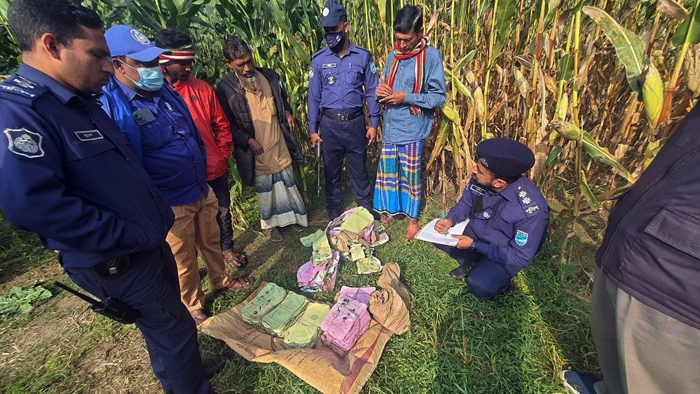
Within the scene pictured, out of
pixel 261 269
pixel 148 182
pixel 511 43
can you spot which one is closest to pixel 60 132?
pixel 148 182

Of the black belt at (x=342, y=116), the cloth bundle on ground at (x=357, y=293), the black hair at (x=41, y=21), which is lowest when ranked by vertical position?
the cloth bundle on ground at (x=357, y=293)

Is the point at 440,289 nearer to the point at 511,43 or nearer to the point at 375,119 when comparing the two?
the point at 375,119

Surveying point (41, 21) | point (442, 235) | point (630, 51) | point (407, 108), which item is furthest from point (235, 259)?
point (630, 51)

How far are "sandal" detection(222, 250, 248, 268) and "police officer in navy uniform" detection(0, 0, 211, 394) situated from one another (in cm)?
155

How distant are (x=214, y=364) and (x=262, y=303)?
0.51 meters

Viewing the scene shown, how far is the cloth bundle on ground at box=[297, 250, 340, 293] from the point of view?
2.87m

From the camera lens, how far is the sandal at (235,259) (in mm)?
3236

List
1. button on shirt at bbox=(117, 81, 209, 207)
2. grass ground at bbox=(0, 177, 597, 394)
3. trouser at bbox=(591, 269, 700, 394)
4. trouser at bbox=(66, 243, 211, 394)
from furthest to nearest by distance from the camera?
grass ground at bbox=(0, 177, 597, 394)
button on shirt at bbox=(117, 81, 209, 207)
trouser at bbox=(66, 243, 211, 394)
trouser at bbox=(591, 269, 700, 394)

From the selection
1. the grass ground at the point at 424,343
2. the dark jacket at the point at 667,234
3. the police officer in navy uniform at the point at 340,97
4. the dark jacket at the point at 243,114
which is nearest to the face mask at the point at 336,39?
the police officer in navy uniform at the point at 340,97

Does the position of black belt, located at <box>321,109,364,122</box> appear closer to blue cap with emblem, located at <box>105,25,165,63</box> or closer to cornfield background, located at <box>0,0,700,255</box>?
cornfield background, located at <box>0,0,700,255</box>

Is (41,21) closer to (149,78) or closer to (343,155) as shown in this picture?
(149,78)

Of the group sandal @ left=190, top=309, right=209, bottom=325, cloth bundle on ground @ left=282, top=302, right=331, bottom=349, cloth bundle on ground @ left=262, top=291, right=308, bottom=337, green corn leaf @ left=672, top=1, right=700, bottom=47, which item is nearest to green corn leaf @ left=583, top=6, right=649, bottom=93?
green corn leaf @ left=672, top=1, right=700, bottom=47

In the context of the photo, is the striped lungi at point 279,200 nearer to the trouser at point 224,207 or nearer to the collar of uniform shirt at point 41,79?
the trouser at point 224,207

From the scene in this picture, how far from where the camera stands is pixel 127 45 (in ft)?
5.92
